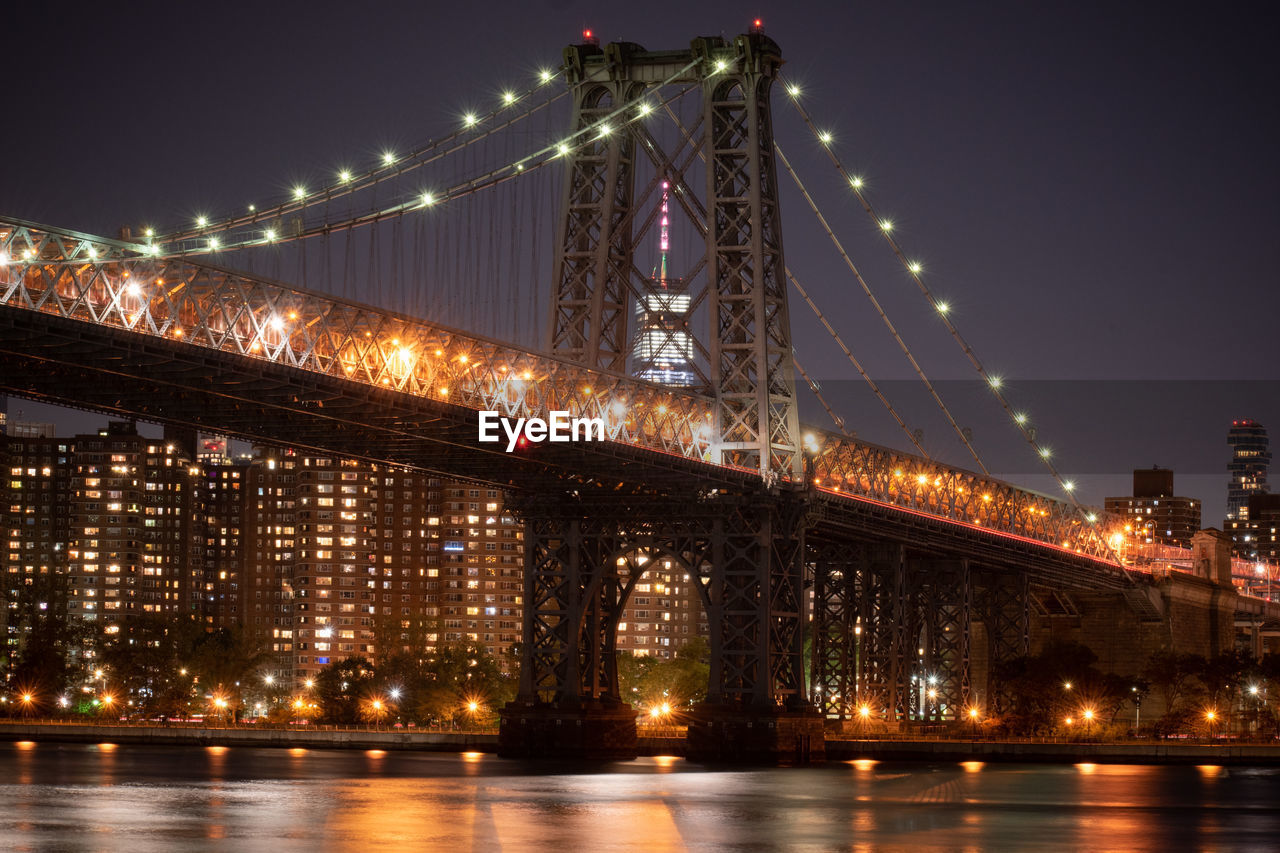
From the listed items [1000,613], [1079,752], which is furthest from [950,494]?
[1079,752]

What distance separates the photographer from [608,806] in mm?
62844

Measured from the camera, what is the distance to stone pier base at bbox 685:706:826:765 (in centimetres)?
8819

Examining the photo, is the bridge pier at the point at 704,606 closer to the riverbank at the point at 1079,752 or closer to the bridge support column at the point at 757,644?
the bridge support column at the point at 757,644

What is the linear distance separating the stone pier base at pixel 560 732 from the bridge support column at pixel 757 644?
15.7ft

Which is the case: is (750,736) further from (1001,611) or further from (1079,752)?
(1001,611)

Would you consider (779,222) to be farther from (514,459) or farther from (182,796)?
(182,796)

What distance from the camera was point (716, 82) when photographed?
91.2 meters

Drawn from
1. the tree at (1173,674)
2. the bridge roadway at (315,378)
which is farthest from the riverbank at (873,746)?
the bridge roadway at (315,378)

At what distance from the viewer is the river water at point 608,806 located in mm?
51500

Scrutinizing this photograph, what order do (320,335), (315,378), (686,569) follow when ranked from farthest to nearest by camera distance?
(686,569) → (320,335) → (315,378)

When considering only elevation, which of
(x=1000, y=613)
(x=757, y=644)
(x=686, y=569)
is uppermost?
(x=686, y=569)

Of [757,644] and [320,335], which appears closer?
[320,335]

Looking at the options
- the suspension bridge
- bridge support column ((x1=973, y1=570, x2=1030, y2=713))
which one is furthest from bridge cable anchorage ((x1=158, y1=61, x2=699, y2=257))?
bridge support column ((x1=973, y1=570, x2=1030, y2=713))

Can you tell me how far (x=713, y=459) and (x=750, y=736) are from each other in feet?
42.6
